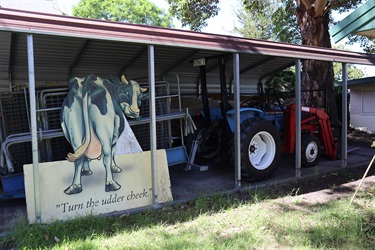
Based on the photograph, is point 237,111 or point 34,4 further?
point 34,4

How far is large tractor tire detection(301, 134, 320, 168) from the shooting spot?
265 inches

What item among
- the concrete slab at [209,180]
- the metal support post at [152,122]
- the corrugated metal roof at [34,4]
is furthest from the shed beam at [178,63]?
the corrugated metal roof at [34,4]

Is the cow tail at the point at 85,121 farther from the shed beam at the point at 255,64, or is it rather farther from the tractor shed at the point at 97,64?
the shed beam at the point at 255,64

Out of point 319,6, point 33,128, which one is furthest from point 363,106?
point 33,128

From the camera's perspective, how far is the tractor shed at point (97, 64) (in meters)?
3.56

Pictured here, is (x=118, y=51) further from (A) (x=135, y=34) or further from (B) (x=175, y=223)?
(B) (x=175, y=223)

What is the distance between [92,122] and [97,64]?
2.58 m

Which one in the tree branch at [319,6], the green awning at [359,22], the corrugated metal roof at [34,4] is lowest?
the green awning at [359,22]

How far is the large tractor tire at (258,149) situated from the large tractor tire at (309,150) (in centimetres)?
117

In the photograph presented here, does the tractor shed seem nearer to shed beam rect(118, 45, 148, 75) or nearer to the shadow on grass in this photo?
shed beam rect(118, 45, 148, 75)

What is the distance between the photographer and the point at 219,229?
12.0 feet

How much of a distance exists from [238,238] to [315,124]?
4.80 meters

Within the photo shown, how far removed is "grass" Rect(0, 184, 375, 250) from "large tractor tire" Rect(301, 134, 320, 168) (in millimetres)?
2301

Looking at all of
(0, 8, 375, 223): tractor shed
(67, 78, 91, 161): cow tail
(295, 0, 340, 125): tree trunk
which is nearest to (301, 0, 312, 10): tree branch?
(295, 0, 340, 125): tree trunk
